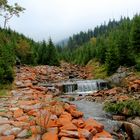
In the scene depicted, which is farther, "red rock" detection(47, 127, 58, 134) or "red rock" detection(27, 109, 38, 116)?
"red rock" detection(27, 109, 38, 116)

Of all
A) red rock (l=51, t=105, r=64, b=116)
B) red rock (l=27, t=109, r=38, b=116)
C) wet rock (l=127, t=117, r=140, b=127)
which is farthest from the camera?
wet rock (l=127, t=117, r=140, b=127)

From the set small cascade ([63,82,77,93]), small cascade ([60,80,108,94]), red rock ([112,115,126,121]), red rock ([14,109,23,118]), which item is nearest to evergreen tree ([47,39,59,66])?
small cascade ([60,80,108,94])

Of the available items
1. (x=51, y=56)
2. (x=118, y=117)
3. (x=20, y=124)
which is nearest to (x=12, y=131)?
(x=20, y=124)

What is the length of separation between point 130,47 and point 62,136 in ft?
93.9

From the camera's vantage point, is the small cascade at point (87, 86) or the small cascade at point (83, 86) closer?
the small cascade at point (83, 86)

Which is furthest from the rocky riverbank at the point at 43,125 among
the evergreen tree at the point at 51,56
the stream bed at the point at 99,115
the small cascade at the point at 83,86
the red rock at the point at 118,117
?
the evergreen tree at the point at 51,56

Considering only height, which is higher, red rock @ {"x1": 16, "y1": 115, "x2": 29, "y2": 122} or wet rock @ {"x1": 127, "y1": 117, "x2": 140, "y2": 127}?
red rock @ {"x1": 16, "y1": 115, "x2": 29, "y2": 122}

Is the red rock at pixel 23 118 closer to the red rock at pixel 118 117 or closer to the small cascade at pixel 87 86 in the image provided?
the red rock at pixel 118 117

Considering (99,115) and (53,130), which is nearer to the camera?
(53,130)

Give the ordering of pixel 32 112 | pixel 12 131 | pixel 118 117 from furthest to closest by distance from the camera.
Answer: pixel 118 117
pixel 32 112
pixel 12 131

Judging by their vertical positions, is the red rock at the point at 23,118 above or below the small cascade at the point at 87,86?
below

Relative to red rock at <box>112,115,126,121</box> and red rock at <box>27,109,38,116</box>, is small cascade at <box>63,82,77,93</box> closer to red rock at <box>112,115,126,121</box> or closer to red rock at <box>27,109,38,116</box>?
red rock at <box>112,115,126,121</box>

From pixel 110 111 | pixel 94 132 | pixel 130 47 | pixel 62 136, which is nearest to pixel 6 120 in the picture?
pixel 62 136

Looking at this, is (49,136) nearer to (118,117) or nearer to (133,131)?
(133,131)
